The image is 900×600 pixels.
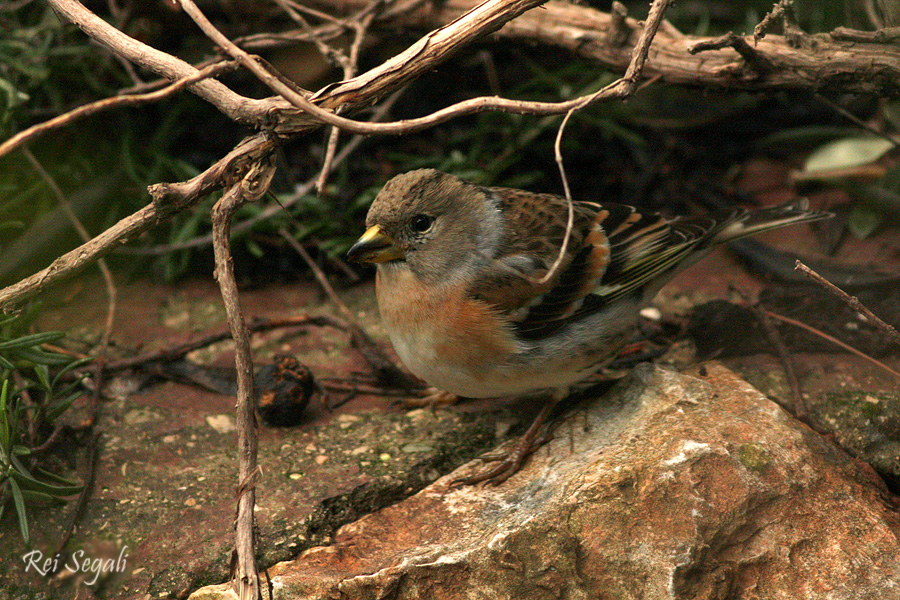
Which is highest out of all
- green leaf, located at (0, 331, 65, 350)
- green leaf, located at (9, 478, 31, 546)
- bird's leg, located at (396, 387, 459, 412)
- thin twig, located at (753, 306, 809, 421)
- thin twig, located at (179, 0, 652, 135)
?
thin twig, located at (179, 0, 652, 135)

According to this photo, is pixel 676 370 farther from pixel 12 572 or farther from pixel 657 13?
pixel 12 572

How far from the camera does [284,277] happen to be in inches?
177

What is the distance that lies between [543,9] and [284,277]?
2.02m

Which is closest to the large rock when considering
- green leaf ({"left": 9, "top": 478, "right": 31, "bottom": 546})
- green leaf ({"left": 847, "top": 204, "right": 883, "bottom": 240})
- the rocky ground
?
the rocky ground

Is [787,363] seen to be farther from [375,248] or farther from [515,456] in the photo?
[375,248]

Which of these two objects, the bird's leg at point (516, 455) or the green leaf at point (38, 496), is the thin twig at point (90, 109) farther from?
the bird's leg at point (516, 455)

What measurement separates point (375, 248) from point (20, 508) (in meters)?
1.49

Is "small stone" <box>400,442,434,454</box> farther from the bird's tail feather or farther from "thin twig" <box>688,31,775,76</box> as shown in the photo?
"thin twig" <box>688,31,775,76</box>

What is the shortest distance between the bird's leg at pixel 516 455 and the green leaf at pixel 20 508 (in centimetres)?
140

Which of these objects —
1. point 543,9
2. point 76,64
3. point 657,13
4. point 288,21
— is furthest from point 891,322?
point 76,64

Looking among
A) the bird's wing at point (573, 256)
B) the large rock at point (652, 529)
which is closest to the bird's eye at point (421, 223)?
the bird's wing at point (573, 256)

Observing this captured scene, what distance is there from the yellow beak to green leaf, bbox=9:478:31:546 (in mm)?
1363

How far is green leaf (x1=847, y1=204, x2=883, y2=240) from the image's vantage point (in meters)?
4.29

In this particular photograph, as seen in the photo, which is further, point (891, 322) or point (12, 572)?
point (891, 322)
